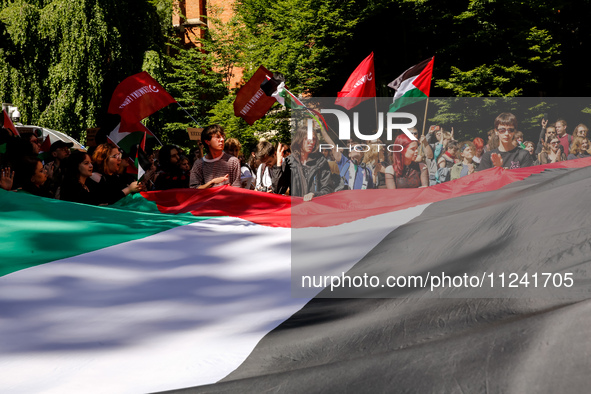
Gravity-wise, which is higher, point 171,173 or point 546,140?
point 546,140

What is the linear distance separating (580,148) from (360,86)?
3811mm

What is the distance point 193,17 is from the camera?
36062 millimetres

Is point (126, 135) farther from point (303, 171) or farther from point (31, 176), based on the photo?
point (31, 176)

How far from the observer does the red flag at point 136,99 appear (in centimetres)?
888

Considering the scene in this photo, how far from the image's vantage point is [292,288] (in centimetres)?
285

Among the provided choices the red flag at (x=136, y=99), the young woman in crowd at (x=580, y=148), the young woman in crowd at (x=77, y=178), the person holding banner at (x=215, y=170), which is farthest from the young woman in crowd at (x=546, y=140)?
the young woman in crowd at (x=77, y=178)

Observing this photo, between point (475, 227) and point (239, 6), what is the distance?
2938 centimetres

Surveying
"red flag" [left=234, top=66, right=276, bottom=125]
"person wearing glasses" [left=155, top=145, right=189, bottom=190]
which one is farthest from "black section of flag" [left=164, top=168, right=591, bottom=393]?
"red flag" [left=234, top=66, right=276, bottom=125]

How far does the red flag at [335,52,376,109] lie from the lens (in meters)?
10.6

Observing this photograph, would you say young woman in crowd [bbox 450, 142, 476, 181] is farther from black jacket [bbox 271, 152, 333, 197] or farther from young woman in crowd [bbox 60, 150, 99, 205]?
young woman in crowd [bbox 60, 150, 99, 205]

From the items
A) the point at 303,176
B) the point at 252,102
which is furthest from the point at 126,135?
the point at 303,176

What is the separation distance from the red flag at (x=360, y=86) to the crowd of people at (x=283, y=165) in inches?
51.8

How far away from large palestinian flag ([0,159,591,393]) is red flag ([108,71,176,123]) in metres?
4.89

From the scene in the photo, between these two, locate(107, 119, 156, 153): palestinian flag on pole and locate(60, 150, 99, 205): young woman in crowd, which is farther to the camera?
locate(107, 119, 156, 153): palestinian flag on pole
